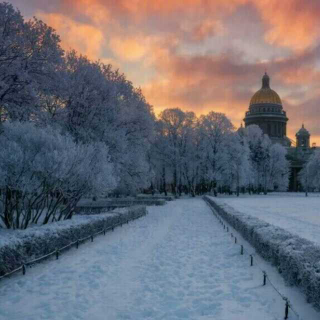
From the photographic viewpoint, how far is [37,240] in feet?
40.5

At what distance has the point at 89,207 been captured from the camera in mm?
39750

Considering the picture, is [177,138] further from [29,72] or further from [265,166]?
[29,72]

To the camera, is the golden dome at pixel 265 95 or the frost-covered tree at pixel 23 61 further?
the golden dome at pixel 265 95

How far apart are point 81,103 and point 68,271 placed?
18.5 m

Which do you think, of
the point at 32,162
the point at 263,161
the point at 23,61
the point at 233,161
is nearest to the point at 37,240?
the point at 32,162

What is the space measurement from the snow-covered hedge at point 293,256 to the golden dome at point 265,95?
140993 millimetres

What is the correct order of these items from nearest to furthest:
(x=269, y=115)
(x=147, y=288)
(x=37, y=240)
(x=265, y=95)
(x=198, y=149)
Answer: (x=147, y=288) < (x=37, y=240) < (x=198, y=149) < (x=269, y=115) < (x=265, y=95)

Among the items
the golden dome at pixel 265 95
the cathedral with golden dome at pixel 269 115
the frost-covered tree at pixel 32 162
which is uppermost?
Answer: the golden dome at pixel 265 95

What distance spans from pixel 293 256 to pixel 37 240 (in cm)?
803

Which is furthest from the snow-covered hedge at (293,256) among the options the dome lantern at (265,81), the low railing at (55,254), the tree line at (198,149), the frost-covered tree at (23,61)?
the dome lantern at (265,81)

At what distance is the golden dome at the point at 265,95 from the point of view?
148 metres

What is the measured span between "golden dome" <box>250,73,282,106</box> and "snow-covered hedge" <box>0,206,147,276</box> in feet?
458

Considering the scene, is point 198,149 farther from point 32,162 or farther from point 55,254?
point 55,254

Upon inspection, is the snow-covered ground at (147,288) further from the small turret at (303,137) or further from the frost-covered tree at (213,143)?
the small turret at (303,137)
